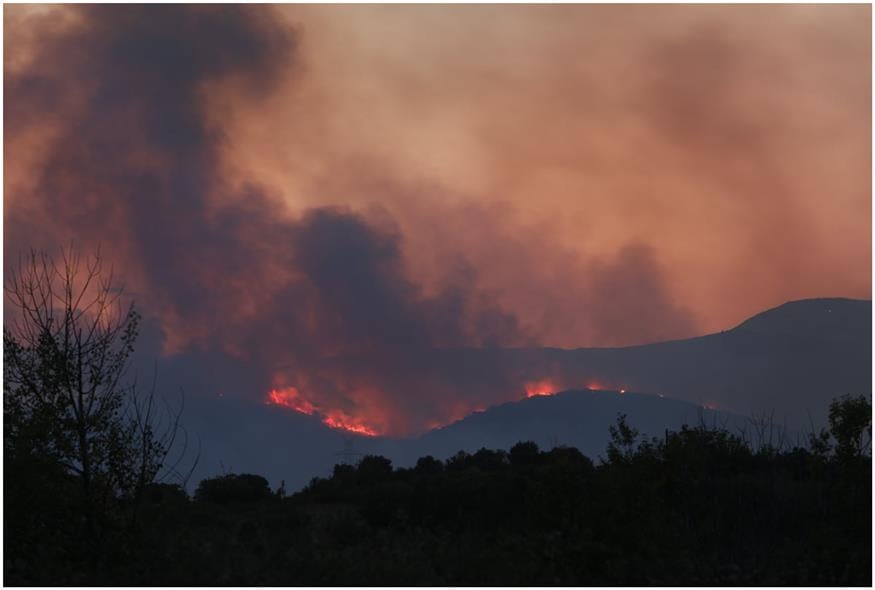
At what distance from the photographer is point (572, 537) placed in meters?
14.3

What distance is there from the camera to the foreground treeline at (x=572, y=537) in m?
12.8

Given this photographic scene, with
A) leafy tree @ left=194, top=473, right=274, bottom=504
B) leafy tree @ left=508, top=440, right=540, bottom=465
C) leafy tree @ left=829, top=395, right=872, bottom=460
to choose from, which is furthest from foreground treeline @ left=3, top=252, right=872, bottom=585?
leafy tree @ left=508, top=440, right=540, bottom=465

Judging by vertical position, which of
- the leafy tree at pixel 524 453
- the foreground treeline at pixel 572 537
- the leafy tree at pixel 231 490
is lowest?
the foreground treeline at pixel 572 537

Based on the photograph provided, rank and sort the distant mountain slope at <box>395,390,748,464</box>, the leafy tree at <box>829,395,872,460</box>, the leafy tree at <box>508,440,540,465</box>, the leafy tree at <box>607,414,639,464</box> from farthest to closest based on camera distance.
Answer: the distant mountain slope at <box>395,390,748,464</box> → the leafy tree at <box>508,440,540,465</box> → the leafy tree at <box>607,414,639,464</box> → the leafy tree at <box>829,395,872,460</box>

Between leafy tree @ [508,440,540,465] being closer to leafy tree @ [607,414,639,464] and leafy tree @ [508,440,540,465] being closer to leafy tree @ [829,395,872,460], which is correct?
leafy tree @ [607,414,639,464]

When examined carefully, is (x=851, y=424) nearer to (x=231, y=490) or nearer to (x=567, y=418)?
(x=231, y=490)

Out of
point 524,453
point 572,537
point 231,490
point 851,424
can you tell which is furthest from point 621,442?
point 524,453

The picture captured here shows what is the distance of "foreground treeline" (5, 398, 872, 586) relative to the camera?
12.8 meters

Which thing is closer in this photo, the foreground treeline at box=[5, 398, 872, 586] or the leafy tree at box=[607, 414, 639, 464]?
the foreground treeline at box=[5, 398, 872, 586]

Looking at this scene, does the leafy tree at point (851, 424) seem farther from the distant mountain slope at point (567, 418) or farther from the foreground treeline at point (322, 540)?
the distant mountain slope at point (567, 418)

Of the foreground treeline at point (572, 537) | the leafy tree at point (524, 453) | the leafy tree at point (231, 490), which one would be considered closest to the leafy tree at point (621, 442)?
the foreground treeline at point (572, 537)

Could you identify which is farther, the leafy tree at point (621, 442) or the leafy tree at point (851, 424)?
the leafy tree at point (621, 442)

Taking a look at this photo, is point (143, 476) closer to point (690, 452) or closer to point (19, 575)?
point (19, 575)

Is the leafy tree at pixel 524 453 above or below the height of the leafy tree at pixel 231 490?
above
